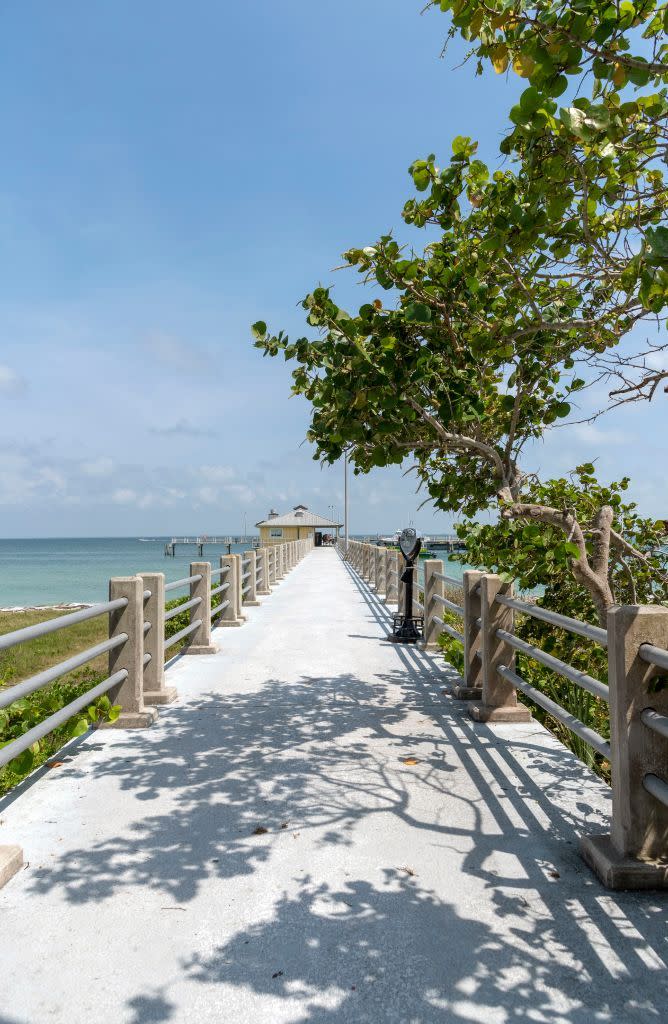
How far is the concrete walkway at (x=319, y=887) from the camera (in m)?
2.26

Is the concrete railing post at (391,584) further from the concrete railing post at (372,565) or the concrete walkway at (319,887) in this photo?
the concrete walkway at (319,887)

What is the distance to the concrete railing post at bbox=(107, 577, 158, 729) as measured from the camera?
5285mm

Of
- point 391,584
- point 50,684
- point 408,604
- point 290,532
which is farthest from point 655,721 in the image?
point 290,532

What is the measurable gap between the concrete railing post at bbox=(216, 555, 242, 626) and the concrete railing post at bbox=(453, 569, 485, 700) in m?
5.67

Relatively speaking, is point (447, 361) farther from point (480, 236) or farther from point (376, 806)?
point (376, 806)

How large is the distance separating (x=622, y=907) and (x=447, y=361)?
3.44m

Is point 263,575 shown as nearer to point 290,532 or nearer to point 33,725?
point 33,725

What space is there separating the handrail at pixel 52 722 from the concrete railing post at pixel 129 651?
0.27 feet

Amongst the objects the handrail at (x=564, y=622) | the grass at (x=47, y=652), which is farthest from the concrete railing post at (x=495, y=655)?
the grass at (x=47, y=652)

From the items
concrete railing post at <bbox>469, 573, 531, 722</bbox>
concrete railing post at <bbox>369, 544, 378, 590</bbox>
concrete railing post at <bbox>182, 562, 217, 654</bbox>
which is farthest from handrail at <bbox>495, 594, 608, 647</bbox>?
concrete railing post at <bbox>369, 544, 378, 590</bbox>

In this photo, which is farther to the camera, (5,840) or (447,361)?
(447,361)

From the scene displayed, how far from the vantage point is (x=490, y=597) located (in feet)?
17.6

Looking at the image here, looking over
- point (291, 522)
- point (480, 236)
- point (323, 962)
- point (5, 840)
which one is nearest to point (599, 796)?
point (323, 962)

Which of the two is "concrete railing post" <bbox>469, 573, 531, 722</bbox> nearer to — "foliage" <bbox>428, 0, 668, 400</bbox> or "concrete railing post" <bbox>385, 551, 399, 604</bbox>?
"foliage" <bbox>428, 0, 668, 400</bbox>
